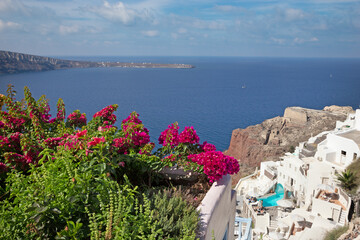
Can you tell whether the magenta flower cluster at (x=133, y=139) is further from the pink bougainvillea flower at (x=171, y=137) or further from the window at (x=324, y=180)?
the window at (x=324, y=180)

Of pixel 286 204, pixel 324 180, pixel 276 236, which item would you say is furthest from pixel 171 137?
pixel 286 204

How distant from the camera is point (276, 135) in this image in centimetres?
3934

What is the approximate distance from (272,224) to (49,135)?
536 inches

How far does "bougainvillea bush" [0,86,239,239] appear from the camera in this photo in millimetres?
2049

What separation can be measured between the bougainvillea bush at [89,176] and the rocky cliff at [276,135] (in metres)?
27.3

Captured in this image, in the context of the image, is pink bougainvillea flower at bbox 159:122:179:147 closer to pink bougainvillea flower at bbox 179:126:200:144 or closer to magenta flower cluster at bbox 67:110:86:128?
pink bougainvillea flower at bbox 179:126:200:144

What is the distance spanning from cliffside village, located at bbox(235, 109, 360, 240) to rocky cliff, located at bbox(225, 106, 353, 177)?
9.90 meters

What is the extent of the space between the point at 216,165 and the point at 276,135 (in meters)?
38.3

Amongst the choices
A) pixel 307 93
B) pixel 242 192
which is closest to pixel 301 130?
pixel 242 192

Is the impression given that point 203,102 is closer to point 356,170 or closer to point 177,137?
point 356,170

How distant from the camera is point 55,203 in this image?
2094mm

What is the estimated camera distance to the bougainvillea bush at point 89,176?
205cm

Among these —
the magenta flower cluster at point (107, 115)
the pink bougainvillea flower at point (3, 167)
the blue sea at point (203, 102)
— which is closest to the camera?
the pink bougainvillea flower at point (3, 167)

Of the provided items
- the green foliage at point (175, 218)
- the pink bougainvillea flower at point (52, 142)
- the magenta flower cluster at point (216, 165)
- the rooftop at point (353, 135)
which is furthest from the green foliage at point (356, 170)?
the pink bougainvillea flower at point (52, 142)
